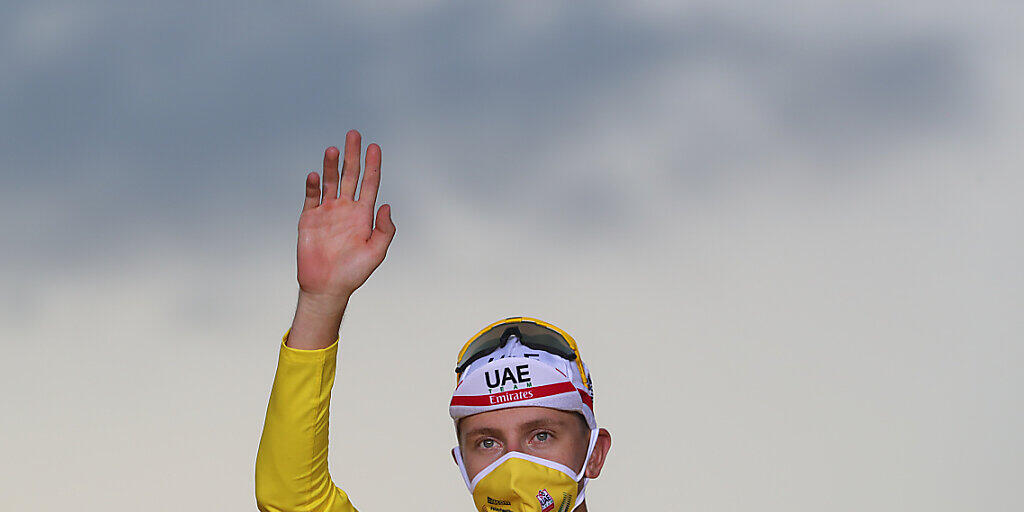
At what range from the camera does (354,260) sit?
7531 mm

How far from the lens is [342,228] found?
765 cm

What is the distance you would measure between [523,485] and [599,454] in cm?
101

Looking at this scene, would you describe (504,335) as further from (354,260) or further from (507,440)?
(354,260)

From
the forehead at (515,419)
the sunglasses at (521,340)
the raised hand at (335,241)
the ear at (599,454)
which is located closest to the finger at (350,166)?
the raised hand at (335,241)

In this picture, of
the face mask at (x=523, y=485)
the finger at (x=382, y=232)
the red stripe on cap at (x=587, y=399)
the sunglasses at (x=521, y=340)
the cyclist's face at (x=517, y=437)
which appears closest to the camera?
the finger at (x=382, y=232)

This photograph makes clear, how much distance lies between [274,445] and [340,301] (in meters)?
1.12

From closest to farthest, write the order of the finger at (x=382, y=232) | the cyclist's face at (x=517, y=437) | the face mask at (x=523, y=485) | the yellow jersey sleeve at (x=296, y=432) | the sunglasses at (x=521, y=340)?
the yellow jersey sleeve at (x=296, y=432) → the finger at (x=382, y=232) → the face mask at (x=523, y=485) → the cyclist's face at (x=517, y=437) → the sunglasses at (x=521, y=340)

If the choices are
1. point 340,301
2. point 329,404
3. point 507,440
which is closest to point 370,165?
point 340,301

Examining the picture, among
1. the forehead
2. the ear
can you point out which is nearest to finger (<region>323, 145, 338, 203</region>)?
the forehead

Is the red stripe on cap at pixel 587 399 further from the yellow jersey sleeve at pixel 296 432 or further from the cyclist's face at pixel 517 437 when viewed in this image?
the yellow jersey sleeve at pixel 296 432

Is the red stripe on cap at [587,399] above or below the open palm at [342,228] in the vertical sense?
below

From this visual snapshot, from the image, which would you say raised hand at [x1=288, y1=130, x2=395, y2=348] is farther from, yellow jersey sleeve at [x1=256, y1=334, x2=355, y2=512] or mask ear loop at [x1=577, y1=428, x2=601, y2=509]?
mask ear loop at [x1=577, y1=428, x2=601, y2=509]

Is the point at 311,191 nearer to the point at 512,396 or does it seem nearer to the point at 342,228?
the point at 342,228

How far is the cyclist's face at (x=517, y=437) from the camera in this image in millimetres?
7980
